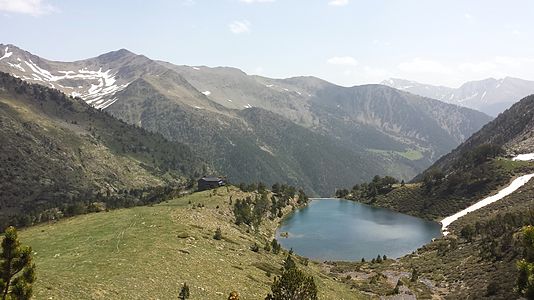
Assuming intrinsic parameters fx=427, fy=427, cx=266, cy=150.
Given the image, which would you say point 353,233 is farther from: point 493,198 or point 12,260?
point 12,260

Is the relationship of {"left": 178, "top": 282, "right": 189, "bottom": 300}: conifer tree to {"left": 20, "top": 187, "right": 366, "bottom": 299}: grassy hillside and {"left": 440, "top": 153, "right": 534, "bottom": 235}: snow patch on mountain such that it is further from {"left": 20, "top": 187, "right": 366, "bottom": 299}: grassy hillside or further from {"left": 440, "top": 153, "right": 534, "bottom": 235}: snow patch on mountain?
{"left": 440, "top": 153, "right": 534, "bottom": 235}: snow patch on mountain

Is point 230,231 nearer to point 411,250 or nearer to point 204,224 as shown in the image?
point 204,224

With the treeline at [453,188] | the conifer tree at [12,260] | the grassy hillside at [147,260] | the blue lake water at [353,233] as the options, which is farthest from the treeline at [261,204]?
the conifer tree at [12,260]

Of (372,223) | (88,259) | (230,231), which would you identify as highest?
(88,259)

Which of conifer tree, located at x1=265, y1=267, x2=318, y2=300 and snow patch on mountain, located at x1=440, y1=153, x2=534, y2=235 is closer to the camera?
conifer tree, located at x1=265, y1=267, x2=318, y2=300

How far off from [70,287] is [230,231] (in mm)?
49714

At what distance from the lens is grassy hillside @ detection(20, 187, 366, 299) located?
36656mm

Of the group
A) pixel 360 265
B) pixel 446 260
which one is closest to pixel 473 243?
pixel 446 260

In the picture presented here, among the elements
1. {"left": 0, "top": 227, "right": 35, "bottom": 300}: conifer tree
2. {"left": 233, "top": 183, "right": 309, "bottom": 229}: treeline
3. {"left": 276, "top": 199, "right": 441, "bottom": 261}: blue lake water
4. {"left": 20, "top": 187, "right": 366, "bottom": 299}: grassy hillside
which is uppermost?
{"left": 0, "top": 227, "right": 35, "bottom": 300}: conifer tree

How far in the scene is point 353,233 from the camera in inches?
5153

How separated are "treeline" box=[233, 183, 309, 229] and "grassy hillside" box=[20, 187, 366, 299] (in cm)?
3346

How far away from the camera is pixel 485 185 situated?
159 metres

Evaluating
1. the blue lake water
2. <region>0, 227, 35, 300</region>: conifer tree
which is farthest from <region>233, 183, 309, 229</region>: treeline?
<region>0, 227, 35, 300</region>: conifer tree

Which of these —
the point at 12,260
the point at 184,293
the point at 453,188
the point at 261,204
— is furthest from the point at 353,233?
the point at 12,260
